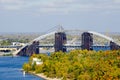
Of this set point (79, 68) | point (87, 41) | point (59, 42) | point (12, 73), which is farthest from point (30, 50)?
point (79, 68)

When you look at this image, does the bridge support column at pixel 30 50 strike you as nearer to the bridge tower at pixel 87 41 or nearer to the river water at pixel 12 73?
the bridge tower at pixel 87 41

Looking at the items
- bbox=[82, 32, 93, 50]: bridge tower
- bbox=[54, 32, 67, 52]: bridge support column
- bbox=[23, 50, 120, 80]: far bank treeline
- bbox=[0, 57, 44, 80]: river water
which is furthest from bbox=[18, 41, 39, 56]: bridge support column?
bbox=[0, 57, 44, 80]: river water

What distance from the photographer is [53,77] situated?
66938 millimetres

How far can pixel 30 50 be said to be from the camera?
117562 millimetres

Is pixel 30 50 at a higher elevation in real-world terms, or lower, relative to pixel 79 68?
lower

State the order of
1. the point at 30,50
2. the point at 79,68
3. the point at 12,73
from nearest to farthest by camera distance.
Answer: the point at 79,68, the point at 12,73, the point at 30,50

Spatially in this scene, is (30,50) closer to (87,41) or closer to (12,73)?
→ (87,41)

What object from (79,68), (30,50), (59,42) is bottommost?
(30,50)

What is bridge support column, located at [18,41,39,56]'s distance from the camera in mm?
116812

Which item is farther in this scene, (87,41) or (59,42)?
(59,42)

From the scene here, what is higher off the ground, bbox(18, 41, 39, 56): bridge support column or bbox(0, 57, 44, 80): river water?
bbox(18, 41, 39, 56): bridge support column

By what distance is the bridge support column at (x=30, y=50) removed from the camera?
383 ft

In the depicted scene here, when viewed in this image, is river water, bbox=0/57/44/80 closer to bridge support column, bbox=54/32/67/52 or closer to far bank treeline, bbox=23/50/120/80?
far bank treeline, bbox=23/50/120/80

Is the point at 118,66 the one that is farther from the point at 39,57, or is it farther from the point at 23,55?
the point at 23,55
